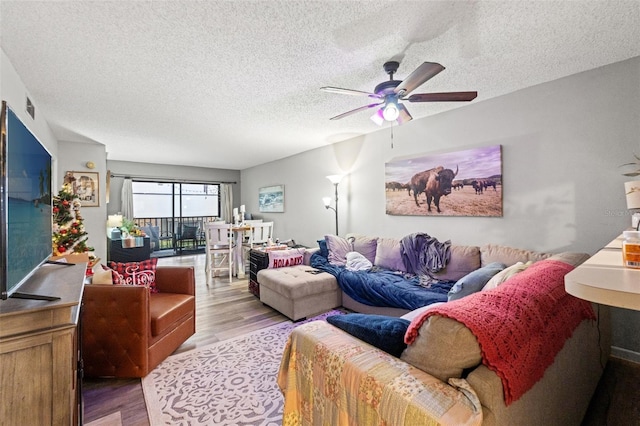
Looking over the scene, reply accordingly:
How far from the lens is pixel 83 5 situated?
5.32 ft

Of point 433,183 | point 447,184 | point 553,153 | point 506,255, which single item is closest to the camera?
point 553,153

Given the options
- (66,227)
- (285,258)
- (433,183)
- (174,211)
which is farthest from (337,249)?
(174,211)

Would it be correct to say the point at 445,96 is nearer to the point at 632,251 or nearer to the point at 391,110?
the point at 391,110

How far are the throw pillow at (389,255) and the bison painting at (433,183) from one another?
64 cm

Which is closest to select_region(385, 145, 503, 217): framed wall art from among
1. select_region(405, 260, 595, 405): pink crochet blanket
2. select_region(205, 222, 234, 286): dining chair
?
select_region(405, 260, 595, 405): pink crochet blanket

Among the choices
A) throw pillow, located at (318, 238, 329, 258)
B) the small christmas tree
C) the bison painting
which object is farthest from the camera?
throw pillow, located at (318, 238, 329, 258)

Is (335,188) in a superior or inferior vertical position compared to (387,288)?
superior

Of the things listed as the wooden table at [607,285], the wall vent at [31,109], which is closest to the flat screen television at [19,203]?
the wall vent at [31,109]

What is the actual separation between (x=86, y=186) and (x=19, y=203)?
4.57 metres

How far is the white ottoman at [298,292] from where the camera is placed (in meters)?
3.17

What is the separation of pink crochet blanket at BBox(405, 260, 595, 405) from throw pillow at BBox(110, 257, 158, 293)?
2.53 m

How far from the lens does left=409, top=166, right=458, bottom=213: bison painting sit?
3455 mm

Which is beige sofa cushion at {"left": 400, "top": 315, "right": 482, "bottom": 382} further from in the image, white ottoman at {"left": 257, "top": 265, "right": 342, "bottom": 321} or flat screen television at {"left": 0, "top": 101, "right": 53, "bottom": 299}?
white ottoman at {"left": 257, "top": 265, "right": 342, "bottom": 321}

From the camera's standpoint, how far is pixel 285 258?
402 cm
